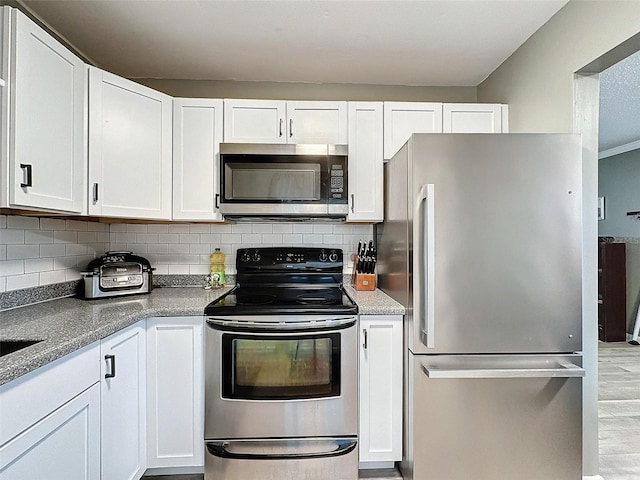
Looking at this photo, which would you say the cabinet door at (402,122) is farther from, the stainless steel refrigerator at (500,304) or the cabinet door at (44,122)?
the cabinet door at (44,122)

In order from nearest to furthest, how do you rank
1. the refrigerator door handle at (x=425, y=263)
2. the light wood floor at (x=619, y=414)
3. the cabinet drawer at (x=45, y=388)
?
1. the cabinet drawer at (x=45, y=388)
2. the refrigerator door handle at (x=425, y=263)
3. the light wood floor at (x=619, y=414)

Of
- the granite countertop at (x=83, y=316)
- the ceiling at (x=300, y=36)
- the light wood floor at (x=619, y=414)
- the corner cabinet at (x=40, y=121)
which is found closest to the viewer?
the granite countertop at (x=83, y=316)

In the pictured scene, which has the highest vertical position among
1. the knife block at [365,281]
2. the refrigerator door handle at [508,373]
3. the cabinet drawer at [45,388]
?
the knife block at [365,281]

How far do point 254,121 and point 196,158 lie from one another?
42 centimetres

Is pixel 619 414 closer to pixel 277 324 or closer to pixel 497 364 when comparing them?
pixel 497 364

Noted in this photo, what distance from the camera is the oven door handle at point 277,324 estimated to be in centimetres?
186

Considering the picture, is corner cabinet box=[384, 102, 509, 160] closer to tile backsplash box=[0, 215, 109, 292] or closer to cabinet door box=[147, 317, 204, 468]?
cabinet door box=[147, 317, 204, 468]

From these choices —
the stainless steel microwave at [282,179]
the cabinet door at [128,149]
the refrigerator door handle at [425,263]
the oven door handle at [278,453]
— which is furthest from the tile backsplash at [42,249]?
the refrigerator door handle at [425,263]

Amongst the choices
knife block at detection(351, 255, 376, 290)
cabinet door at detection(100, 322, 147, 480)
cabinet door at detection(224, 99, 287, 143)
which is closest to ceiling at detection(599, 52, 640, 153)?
knife block at detection(351, 255, 376, 290)

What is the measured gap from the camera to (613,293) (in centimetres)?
468

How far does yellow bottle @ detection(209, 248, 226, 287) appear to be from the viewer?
2588mm

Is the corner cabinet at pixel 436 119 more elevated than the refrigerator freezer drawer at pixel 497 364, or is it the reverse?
the corner cabinet at pixel 436 119

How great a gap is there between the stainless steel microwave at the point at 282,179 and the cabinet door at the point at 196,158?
0.33 ft

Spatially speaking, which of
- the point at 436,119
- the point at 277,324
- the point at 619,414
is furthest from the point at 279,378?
the point at 619,414
